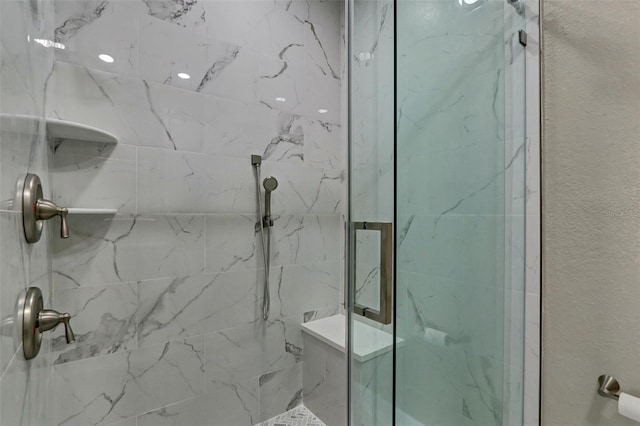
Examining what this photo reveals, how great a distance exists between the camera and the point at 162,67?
4.69ft

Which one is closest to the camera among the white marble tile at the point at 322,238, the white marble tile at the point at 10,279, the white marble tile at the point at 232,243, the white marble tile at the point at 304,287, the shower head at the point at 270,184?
the white marble tile at the point at 10,279

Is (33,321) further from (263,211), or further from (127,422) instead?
(263,211)

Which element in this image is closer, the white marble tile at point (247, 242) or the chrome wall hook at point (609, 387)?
the chrome wall hook at point (609, 387)

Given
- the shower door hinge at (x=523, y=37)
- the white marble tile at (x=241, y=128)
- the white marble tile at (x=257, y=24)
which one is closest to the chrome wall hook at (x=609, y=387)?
the shower door hinge at (x=523, y=37)

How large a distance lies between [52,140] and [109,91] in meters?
0.29

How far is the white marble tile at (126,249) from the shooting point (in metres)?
1.23

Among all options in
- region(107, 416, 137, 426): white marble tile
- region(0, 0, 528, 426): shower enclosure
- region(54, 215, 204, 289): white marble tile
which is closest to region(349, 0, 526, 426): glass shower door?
region(0, 0, 528, 426): shower enclosure

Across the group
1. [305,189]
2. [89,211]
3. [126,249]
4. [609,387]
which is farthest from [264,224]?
[609,387]

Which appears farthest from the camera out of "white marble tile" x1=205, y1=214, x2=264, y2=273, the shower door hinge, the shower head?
the shower head

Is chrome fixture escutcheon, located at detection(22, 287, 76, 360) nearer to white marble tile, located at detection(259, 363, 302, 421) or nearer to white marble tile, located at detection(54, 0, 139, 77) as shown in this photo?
white marble tile, located at detection(54, 0, 139, 77)

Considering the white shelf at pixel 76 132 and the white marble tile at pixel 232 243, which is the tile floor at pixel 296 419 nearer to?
the white marble tile at pixel 232 243

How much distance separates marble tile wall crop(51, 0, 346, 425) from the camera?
1.26 m

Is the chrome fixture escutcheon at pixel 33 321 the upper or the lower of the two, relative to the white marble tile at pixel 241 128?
lower

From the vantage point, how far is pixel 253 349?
5.49ft
